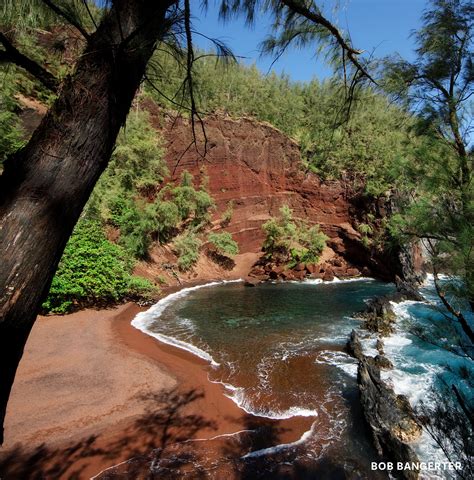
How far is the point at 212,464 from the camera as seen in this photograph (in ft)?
17.4

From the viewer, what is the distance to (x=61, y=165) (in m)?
1.51

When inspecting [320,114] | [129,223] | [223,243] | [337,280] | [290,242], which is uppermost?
[290,242]

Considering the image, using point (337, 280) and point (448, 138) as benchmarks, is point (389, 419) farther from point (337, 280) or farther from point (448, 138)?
point (337, 280)

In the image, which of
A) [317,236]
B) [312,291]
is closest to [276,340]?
[312,291]

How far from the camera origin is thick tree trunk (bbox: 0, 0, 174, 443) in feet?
4.33

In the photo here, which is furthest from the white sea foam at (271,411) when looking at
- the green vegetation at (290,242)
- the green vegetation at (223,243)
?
the green vegetation at (290,242)

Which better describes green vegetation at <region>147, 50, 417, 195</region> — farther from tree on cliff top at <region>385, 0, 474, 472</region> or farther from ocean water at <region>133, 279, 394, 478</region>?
ocean water at <region>133, 279, 394, 478</region>

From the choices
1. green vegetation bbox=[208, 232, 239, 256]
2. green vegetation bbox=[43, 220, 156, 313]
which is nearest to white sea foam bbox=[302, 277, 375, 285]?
green vegetation bbox=[208, 232, 239, 256]

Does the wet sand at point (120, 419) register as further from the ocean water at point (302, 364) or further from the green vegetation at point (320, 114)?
the green vegetation at point (320, 114)

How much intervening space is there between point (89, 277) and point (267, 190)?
21642 millimetres

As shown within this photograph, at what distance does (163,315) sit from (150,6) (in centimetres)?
1332

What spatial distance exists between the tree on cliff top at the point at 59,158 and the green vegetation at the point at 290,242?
26.7m

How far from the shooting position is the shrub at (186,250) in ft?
76.3

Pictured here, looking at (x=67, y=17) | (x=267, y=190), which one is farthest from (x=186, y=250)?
(x=67, y=17)
